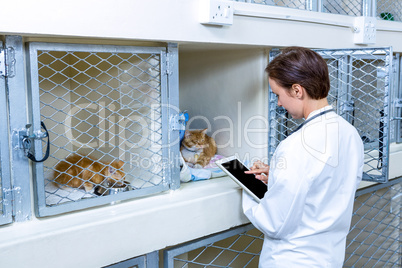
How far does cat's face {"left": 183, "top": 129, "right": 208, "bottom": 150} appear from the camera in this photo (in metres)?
1.90

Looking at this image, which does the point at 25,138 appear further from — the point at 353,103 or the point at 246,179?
the point at 353,103

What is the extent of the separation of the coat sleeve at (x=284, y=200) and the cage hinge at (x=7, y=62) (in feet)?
2.67

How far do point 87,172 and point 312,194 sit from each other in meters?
0.79

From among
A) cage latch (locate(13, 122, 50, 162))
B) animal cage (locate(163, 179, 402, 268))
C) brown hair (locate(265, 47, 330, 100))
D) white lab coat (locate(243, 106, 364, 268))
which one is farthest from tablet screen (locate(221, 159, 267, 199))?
cage latch (locate(13, 122, 50, 162))

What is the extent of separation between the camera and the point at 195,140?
191 cm

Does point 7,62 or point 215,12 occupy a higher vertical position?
point 215,12

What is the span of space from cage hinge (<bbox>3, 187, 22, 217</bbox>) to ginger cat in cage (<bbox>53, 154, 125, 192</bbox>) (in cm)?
20

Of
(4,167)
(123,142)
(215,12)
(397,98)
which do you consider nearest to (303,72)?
(215,12)

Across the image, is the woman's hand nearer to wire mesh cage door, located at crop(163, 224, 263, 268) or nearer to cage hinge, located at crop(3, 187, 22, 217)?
wire mesh cage door, located at crop(163, 224, 263, 268)

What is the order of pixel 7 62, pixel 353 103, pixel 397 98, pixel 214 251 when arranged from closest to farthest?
1. pixel 7 62
2. pixel 353 103
3. pixel 214 251
4. pixel 397 98

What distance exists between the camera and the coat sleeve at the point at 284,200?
112cm

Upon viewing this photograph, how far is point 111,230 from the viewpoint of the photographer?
1.25 m

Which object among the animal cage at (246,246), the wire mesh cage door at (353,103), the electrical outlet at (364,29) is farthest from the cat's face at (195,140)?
the electrical outlet at (364,29)

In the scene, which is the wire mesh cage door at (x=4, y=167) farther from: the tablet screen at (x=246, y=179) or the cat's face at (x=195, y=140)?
the cat's face at (x=195, y=140)
